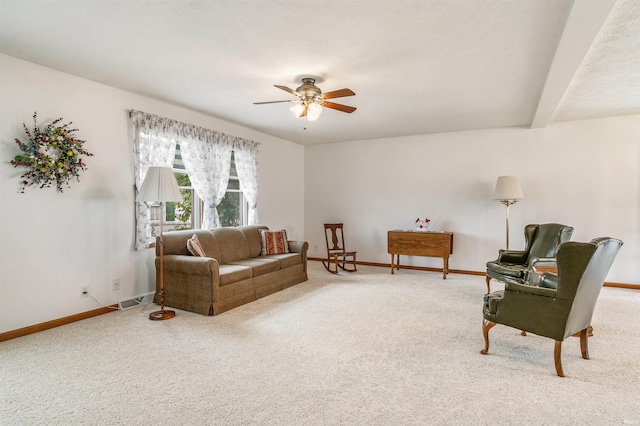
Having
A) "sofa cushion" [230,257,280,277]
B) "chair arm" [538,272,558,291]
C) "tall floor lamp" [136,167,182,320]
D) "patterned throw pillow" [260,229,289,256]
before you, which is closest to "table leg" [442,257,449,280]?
"patterned throw pillow" [260,229,289,256]

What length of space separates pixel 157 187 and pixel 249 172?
2.38 m

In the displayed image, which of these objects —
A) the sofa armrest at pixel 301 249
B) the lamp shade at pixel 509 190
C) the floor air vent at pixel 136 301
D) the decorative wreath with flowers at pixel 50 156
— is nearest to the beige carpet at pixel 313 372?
the floor air vent at pixel 136 301

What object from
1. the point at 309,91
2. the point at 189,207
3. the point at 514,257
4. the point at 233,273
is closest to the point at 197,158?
the point at 189,207

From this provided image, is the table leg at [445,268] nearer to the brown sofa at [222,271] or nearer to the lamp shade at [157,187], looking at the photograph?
the brown sofa at [222,271]

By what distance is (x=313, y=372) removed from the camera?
2428 millimetres

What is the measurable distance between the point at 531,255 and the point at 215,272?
387 cm

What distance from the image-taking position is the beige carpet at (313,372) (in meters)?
1.95

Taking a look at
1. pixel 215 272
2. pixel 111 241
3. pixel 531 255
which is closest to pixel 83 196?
pixel 111 241

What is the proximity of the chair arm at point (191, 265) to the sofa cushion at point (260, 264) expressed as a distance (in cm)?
69

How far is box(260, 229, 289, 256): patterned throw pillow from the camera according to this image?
5293mm

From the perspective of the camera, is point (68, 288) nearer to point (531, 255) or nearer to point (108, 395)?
point (108, 395)

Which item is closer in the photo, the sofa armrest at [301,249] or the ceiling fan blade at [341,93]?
the ceiling fan blade at [341,93]

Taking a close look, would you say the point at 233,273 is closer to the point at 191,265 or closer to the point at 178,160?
the point at 191,265

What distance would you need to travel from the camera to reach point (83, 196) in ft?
11.9
